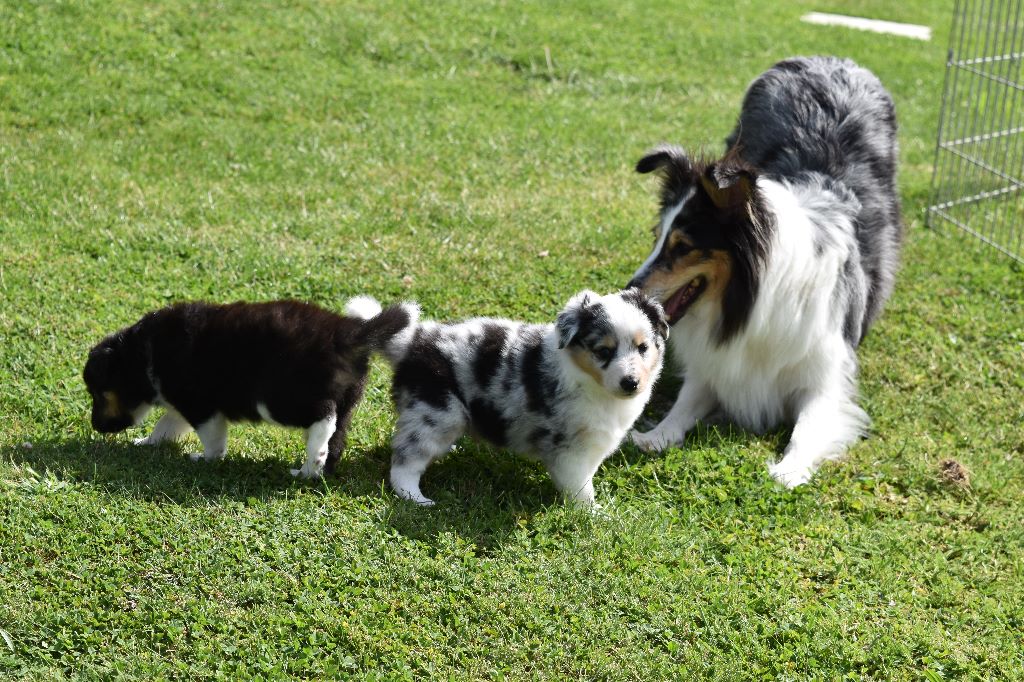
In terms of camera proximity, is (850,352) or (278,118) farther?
(278,118)

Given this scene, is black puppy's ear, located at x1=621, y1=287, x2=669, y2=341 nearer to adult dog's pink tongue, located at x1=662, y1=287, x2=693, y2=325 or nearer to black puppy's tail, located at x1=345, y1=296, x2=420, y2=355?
adult dog's pink tongue, located at x1=662, y1=287, x2=693, y2=325

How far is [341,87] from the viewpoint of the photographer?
9531mm

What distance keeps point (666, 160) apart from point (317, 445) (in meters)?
2.10

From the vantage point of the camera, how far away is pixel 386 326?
14.8ft

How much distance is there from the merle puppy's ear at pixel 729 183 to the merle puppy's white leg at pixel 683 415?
1047mm

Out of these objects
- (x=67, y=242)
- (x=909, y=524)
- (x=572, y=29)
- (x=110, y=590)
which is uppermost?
(x=572, y=29)

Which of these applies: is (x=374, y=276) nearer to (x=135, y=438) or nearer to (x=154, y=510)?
(x=135, y=438)

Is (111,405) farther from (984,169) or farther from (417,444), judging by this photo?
(984,169)

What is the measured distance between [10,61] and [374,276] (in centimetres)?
422

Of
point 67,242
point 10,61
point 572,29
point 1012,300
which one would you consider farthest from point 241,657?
point 572,29

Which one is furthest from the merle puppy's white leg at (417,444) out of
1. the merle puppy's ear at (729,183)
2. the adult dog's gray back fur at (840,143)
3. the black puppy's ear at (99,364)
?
the adult dog's gray back fur at (840,143)

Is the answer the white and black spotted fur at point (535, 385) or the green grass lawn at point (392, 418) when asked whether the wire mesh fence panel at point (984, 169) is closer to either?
the green grass lawn at point (392, 418)

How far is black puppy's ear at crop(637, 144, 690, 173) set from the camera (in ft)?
16.4

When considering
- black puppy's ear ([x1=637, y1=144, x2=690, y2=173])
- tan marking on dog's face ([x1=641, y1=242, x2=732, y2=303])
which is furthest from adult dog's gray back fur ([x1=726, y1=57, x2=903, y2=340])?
tan marking on dog's face ([x1=641, y1=242, x2=732, y2=303])
